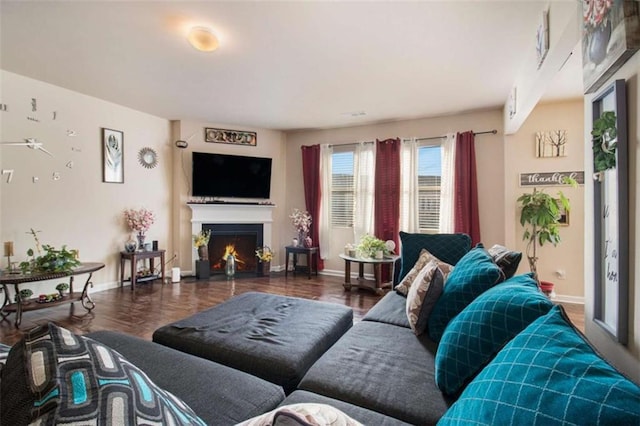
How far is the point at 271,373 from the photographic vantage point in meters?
1.45

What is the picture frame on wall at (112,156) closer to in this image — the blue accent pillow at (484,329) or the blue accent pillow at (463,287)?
the blue accent pillow at (463,287)

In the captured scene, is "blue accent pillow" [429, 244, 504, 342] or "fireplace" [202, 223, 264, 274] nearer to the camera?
"blue accent pillow" [429, 244, 504, 342]

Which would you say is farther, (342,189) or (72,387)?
(342,189)

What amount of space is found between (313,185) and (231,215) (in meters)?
1.50

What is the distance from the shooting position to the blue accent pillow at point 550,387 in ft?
1.61

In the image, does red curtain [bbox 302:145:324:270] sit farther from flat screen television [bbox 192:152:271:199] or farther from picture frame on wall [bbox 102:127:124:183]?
picture frame on wall [bbox 102:127:124:183]

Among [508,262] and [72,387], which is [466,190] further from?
[72,387]

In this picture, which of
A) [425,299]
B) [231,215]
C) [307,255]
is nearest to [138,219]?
[231,215]

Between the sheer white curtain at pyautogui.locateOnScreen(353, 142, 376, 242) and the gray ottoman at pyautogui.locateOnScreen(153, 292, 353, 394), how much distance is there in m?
2.77

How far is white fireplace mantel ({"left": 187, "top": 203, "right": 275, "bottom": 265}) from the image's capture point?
489 cm

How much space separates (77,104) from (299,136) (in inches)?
126

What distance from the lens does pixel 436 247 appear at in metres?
2.73

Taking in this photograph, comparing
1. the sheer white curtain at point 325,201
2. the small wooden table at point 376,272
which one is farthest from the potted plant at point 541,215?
the sheer white curtain at point 325,201

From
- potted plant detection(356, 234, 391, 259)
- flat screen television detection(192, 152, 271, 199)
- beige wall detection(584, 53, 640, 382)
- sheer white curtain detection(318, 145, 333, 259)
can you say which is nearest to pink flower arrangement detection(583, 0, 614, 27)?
beige wall detection(584, 53, 640, 382)
